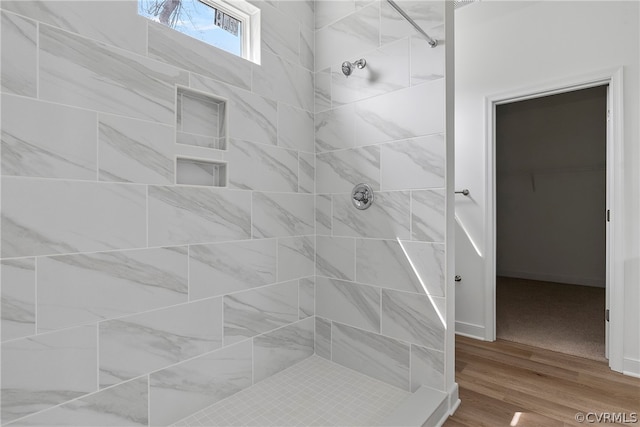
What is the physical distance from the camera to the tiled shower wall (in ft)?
3.76

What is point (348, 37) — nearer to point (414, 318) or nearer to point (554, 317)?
point (414, 318)

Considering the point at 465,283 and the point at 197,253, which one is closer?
the point at 197,253

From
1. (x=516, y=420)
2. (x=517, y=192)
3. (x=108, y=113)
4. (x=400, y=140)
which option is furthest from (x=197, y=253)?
(x=517, y=192)

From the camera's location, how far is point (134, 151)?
1396mm

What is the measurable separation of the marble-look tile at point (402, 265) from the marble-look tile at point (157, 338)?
0.86 metres

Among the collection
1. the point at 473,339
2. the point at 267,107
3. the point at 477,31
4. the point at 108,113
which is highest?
the point at 477,31

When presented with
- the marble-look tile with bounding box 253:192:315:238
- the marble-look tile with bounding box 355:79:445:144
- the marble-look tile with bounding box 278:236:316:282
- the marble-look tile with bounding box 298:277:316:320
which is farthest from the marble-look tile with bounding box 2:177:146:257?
the marble-look tile with bounding box 355:79:445:144

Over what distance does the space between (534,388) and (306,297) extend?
57.0 inches

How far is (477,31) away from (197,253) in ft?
9.31

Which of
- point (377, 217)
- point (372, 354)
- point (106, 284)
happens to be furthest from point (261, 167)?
point (372, 354)

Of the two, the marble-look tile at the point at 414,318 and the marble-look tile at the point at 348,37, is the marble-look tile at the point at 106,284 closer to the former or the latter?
the marble-look tile at the point at 414,318

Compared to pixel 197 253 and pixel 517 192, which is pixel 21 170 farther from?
pixel 517 192

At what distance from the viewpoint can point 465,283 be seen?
2832 mm

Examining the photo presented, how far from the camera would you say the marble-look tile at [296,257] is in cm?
202
